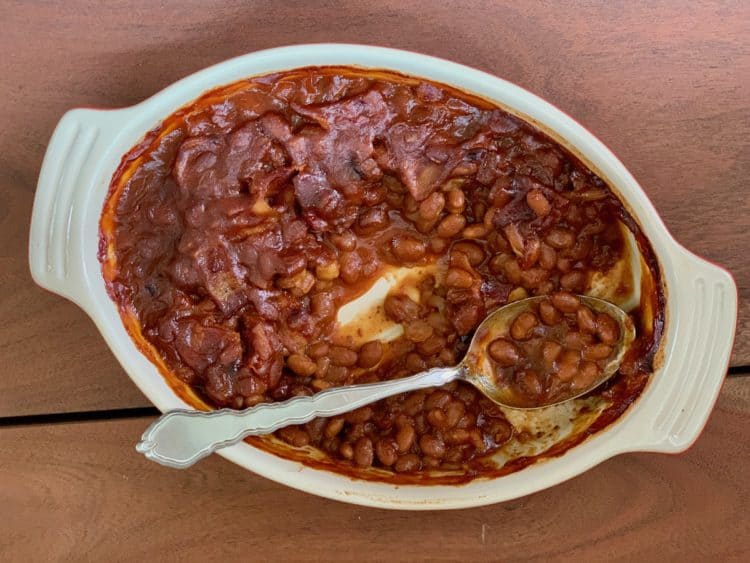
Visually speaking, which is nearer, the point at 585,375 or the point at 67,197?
the point at 67,197

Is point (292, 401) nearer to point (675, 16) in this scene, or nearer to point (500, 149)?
point (500, 149)

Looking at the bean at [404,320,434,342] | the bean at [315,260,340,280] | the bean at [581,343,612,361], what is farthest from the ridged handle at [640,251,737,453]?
the bean at [315,260,340,280]

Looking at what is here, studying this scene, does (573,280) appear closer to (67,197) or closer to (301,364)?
(301,364)

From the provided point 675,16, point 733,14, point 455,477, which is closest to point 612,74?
point 675,16

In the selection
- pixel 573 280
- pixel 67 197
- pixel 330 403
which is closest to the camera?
pixel 67 197

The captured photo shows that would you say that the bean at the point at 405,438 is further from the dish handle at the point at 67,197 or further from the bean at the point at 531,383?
the dish handle at the point at 67,197

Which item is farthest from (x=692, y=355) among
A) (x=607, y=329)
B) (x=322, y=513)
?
(x=322, y=513)
